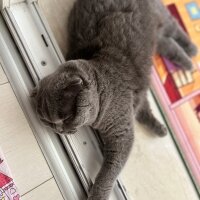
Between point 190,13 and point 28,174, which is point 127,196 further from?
point 190,13

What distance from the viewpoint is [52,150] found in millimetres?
1359

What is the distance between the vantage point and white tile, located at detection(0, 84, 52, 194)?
126 centimetres

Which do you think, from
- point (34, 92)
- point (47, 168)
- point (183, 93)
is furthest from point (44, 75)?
point (183, 93)

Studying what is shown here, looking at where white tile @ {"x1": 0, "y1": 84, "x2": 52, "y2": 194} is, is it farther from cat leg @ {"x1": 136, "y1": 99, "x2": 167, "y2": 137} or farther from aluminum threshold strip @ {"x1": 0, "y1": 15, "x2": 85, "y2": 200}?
cat leg @ {"x1": 136, "y1": 99, "x2": 167, "y2": 137}

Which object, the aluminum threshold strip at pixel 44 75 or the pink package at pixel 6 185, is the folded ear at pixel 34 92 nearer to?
the aluminum threshold strip at pixel 44 75

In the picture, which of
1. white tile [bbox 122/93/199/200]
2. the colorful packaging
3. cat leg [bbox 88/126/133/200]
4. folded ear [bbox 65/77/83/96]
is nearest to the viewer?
folded ear [bbox 65/77/83/96]

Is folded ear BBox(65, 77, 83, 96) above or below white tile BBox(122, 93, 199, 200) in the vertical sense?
above

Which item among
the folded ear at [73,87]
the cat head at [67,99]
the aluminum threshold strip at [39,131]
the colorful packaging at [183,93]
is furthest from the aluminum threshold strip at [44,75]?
the colorful packaging at [183,93]

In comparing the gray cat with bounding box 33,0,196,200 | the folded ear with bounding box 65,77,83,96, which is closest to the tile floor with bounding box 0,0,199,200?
the gray cat with bounding box 33,0,196,200

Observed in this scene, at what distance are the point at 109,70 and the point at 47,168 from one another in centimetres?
47

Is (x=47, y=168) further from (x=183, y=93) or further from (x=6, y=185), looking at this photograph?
(x=183, y=93)

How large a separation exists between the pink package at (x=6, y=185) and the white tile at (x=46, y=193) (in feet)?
0.19

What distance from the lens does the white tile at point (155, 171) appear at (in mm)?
1679

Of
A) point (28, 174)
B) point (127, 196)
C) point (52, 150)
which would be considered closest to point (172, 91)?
point (127, 196)
